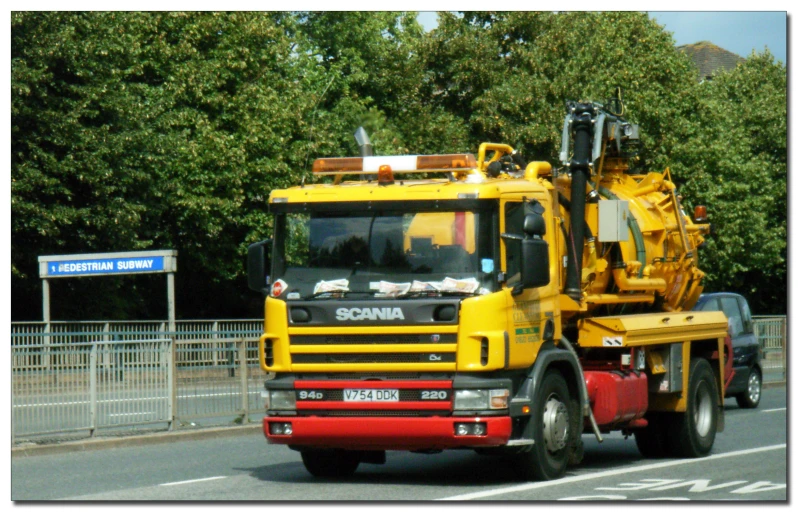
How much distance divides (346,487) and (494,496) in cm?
146

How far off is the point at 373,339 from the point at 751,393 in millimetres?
13520

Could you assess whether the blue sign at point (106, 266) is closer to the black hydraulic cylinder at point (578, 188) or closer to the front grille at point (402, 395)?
the black hydraulic cylinder at point (578, 188)

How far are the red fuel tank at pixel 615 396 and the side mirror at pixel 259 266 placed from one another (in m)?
3.17

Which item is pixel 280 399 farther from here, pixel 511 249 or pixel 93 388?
pixel 93 388

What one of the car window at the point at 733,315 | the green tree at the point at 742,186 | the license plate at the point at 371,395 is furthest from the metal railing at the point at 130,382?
the green tree at the point at 742,186

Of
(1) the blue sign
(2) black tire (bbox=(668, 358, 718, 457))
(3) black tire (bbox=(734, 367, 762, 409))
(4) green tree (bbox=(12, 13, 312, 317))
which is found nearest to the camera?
(2) black tire (bbox=(668, 358, 718, 457))

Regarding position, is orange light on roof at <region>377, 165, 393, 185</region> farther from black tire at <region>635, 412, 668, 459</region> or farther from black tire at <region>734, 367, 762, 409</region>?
black tire at <region>734, 367, 762, 409</region>

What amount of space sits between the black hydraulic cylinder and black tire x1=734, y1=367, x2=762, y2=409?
33.9 feet

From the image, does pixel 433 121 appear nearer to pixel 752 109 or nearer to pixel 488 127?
pixel 488 127

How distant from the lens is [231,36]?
38.7m

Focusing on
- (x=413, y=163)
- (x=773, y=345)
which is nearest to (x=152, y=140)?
(x=773, y=345)

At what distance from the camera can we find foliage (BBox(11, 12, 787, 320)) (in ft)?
101

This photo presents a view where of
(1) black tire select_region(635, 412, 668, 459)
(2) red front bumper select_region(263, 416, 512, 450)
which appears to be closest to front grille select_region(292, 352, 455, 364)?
(2) red front bumper select_region(263, 416, 512, 450)

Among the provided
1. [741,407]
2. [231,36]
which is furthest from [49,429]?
[231,36]
